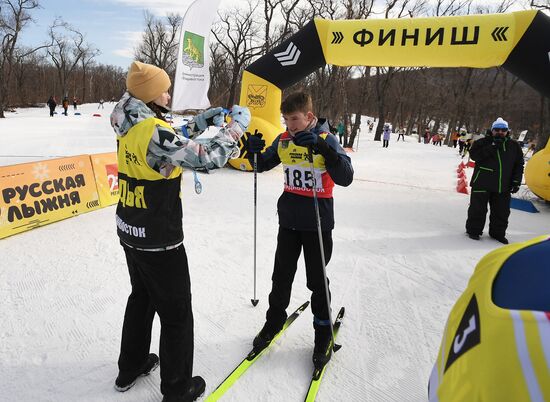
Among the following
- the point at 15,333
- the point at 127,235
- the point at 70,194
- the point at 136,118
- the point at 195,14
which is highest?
the point at 195,14

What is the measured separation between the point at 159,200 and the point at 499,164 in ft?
18.0

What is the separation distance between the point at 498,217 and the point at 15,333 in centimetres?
645

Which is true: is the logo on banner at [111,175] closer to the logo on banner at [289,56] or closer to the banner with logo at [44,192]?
the banner with logo at [44,192]

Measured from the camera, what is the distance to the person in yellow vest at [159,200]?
1.94m

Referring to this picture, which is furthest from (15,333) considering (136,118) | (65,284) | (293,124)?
(293,124)

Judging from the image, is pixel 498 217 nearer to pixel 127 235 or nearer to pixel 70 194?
pixel 127 235

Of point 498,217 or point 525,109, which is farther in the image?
point 525,109

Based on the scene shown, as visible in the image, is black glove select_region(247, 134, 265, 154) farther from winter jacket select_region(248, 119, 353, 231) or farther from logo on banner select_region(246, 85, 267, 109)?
logo on banner select_region(246, 85, 267, 109)

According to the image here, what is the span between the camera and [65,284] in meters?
3.83

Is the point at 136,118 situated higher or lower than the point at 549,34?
lower

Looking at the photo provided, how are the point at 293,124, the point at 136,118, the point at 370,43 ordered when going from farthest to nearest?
1. the point at 370,43
2. the point at 293,124
3. the point at 136,118

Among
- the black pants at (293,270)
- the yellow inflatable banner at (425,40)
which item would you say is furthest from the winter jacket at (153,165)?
the yellow inflatable banner at (425,40)

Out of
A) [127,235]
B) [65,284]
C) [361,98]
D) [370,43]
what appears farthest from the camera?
[361,98]

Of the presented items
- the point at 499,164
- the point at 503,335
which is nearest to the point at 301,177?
the point at 503,335
